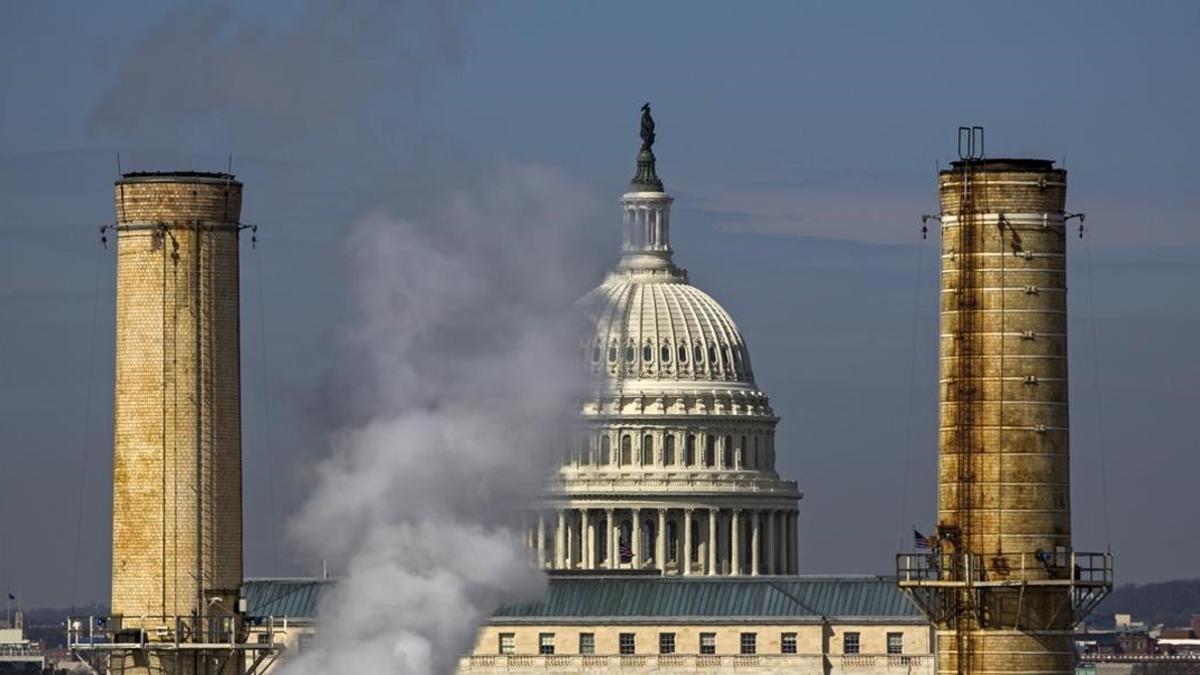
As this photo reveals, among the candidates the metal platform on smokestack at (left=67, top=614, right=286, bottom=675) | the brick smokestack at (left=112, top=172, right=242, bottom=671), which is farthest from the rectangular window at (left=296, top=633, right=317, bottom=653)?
the brick smokestack at (left=112, top=172, right=242, bottom=671)

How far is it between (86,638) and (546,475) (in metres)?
14.4

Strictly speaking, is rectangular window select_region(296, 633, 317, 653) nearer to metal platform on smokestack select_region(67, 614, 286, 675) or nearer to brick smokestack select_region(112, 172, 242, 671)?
metal platform on smokestack select_region(67, 614, 286, 675)

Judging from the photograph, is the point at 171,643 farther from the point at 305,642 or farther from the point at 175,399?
the point at 175,399

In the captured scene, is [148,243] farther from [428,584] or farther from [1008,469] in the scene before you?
[1008,469]

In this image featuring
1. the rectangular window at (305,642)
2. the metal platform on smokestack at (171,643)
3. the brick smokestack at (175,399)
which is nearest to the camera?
the rectangular window at (305,642)

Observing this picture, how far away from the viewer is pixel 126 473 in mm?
153875

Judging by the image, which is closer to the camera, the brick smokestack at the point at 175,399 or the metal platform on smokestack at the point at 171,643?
the metal platform on smokestack at the point at 171,643

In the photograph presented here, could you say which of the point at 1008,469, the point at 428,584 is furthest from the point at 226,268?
the point at 1008,469

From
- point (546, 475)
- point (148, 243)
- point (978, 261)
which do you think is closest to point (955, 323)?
point (978, 261)

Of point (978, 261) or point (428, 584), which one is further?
point (978, 261)

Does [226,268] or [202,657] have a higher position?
[226,268]

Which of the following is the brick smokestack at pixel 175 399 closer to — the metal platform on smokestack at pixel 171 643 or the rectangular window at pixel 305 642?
the metal platform on smokestack at pixel 171 643

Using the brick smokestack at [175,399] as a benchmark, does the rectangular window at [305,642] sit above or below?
below

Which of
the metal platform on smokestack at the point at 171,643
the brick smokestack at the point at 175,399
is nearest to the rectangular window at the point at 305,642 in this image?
the metal platform on smokestack at the point at 171,643
